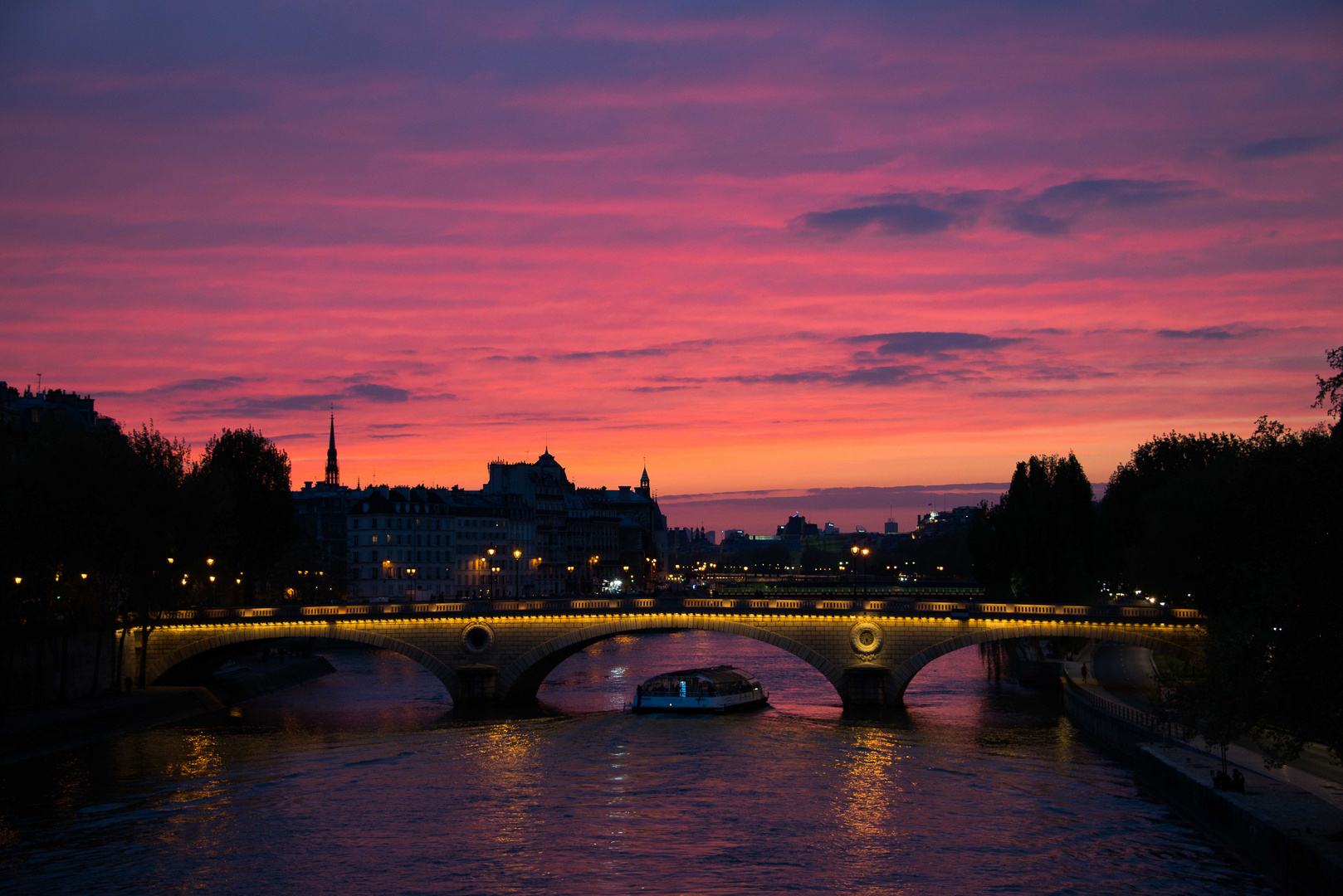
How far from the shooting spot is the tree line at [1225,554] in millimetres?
30547

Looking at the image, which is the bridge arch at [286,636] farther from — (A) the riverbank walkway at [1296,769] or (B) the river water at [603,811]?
(A) the riverbank walkway at [1296,769]

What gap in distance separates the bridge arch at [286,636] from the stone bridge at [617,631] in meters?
0.07

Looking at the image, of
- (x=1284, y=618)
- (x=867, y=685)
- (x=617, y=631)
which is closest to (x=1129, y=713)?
(x=867, y=685)

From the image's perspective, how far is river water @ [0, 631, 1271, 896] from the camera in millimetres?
35781

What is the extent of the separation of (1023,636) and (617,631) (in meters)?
21.8

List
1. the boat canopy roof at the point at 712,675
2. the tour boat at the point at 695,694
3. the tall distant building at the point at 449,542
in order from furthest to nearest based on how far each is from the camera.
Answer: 1. the tall distant building at the point at 449,542
2. the boat canopy roof at the point at 712,675
3. the tour boat at the point at 695,694

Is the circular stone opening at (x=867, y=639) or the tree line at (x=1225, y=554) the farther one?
the circular stone opening at (x=867, y=639)

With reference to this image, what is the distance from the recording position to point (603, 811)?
43812mm

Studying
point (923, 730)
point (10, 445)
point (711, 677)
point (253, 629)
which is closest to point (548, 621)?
point (711, 677)

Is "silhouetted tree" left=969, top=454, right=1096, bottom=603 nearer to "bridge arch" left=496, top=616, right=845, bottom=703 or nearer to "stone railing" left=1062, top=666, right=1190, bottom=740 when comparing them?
"stone railing" left=1062, top=666, right=1190, bottom=740

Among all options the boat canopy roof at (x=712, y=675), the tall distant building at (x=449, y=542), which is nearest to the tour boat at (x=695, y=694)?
the boat canopy roof at (x=712, y=675)

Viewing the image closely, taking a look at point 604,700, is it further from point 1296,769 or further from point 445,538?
point 445,538

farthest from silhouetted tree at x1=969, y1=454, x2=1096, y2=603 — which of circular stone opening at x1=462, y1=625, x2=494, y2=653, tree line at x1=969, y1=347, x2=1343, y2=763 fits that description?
circular stone opening at x1=462, y1=625, x2=494, y2=653

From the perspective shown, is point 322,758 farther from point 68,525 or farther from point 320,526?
point 320,526
